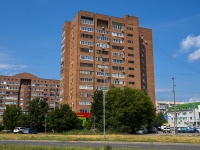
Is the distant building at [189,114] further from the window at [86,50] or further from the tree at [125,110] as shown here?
the tree at [125,110]

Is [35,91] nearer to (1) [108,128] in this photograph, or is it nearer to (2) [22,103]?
(2) [22,103]

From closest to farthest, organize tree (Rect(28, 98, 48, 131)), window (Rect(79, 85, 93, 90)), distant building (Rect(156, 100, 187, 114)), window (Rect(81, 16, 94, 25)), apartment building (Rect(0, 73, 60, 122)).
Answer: tree (Rect(28, 98, 48, 131)) → window (Rect(79, 85, 93, 90)) → window (Rect(81, 16, 94, 25)) → apartment building (Rect(0, 73, 60, 122)) → distant building (Rect(156, 100, 187, 114))

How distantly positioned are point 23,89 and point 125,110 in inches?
3736

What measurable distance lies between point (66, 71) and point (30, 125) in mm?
27480

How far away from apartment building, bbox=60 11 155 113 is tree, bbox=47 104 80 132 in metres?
22.3

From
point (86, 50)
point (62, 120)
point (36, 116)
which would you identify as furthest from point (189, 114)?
point (62, 120)

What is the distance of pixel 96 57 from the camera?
8950 cm

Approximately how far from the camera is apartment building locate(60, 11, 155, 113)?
3383 inches

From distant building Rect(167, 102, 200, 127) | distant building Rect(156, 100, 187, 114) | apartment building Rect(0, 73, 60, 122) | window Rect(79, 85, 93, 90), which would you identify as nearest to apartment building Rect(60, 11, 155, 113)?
window Rect(79, 85, 93, 90)

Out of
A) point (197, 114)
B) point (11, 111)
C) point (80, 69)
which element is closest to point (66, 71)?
point (80, 69)

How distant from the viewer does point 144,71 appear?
10362cm

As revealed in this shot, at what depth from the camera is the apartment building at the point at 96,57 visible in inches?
3383

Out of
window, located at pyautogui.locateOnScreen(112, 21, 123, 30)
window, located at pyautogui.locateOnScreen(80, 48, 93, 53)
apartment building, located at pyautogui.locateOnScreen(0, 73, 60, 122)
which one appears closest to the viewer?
window, located at pyautogui.locateOnScreen(80, 48, 93, 53)

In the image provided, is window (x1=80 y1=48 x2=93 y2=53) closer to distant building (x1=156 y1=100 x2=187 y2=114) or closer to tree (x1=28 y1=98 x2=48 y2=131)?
tree (x1=28 y1=98 x2=48 y2=131)
